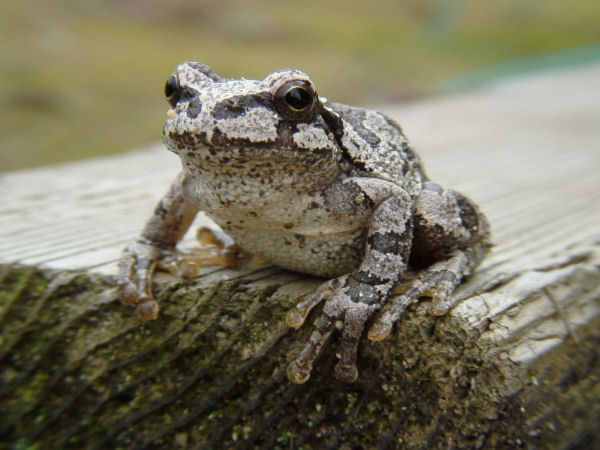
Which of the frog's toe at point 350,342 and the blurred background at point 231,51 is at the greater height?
the blurred background at point 231,51


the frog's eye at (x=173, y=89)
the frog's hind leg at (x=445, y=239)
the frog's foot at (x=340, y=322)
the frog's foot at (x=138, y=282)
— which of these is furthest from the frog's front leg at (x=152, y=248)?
the frog's hind leg at (x=445, y=239)

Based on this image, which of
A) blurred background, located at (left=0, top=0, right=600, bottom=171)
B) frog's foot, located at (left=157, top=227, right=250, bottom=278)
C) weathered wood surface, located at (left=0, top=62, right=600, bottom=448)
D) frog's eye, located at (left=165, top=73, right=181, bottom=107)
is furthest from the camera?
blurred background, located at (left=0, top=0, right=600, bottom=171)

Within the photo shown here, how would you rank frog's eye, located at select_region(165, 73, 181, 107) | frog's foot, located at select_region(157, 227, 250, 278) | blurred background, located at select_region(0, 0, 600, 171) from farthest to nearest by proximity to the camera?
blurred background, located at select_region(0, 0, 600, 171)
frog's foot, located at select_region(157, 227, 250, 278)
frog's eye, located at select_region(165, 73, 181, 107)

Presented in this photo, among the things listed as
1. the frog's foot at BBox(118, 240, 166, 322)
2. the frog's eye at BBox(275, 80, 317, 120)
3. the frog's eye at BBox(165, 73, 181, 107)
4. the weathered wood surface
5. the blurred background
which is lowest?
the weathered wood surface

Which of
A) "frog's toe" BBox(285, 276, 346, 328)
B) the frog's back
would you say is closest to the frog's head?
the frog's back

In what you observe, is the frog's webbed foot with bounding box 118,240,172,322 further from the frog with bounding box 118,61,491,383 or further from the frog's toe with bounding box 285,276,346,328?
the frog's toe with bounding box 285,276,346,328

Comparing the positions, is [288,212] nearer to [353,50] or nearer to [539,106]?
[539,106]

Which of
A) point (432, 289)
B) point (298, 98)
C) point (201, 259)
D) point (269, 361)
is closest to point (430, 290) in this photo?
point (432, 289)

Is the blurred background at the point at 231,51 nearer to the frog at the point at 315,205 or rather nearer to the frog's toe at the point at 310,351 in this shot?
the frog at the point at 315,205
